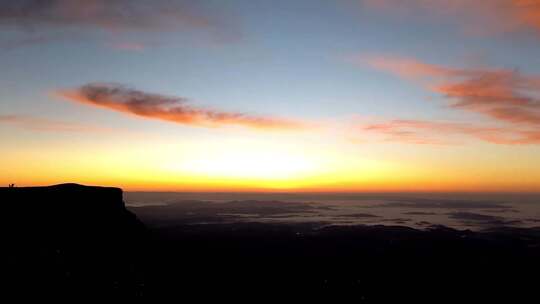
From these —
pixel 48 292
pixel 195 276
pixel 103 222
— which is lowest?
pixel 195 276

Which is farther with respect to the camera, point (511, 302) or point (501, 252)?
point (501, 252)

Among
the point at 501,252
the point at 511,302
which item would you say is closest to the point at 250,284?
the point at 511,302

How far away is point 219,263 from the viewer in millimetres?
128875

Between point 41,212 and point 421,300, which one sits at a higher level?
point 41,212

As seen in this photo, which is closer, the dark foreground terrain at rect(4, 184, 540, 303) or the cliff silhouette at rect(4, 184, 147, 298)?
the cliff silhouette at rect(4, 184, 147, 298)

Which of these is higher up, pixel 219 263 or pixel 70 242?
pixel 70 242

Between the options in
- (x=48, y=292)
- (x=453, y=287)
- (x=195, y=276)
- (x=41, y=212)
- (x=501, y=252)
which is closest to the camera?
(x=48, y=292)

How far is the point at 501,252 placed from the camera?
6919 inches

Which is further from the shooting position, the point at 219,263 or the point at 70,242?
the point at 219,263

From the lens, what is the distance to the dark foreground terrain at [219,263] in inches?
2478

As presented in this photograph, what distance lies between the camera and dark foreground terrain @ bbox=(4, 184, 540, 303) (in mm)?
62938

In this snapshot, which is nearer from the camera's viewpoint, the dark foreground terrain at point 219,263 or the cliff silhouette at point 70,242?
the cliff silhouette at point 70,242

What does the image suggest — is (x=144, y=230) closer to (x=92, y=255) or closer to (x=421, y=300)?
(x=92, y=255)

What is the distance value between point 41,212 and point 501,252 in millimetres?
175445
